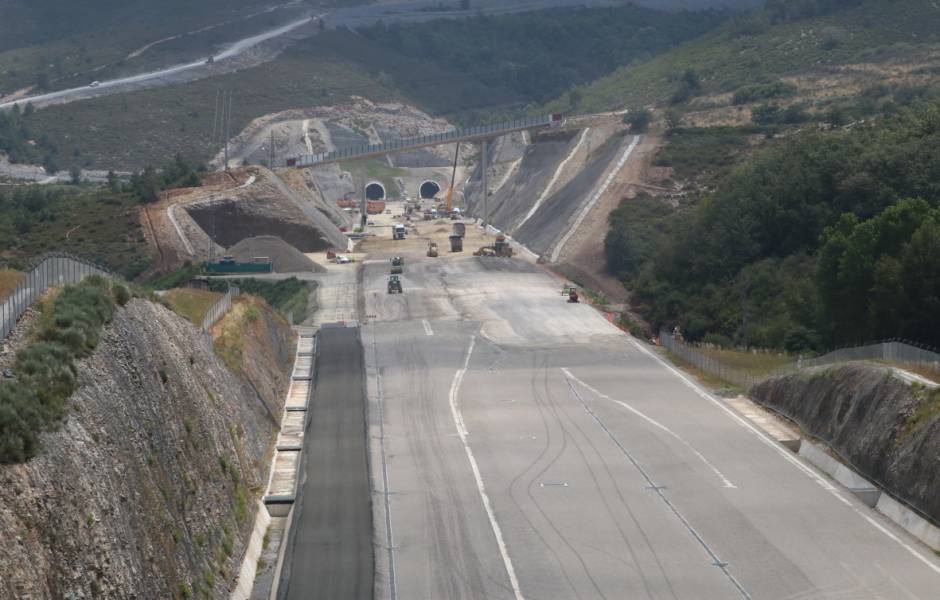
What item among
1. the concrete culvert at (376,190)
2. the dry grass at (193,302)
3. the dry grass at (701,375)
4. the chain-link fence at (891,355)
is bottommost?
the concrete culvert at (376,190)

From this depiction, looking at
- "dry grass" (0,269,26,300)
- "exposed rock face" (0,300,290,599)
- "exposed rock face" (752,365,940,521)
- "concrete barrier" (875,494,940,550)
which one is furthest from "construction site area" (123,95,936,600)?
"dry grass" (0,269,26,300)

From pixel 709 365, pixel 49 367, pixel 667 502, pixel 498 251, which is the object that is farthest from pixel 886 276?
pixel 498 251

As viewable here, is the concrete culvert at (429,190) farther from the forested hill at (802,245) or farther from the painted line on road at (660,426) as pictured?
the painted line on road at (660,426)

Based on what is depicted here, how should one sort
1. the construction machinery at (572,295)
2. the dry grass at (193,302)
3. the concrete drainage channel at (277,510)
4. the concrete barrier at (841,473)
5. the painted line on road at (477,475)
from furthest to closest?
the construction machinery at (572,295), the dry grass at (193,302), the concrete barrier at (841,473), the painted line on road at (477,475), the concrete drainage channel at (277,510)

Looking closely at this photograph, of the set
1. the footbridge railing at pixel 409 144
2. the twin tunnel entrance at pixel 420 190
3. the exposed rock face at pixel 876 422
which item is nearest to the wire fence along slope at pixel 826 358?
the exposed rock face at pixel 876 422

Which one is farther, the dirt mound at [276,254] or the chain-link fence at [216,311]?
the dirt mound at [276,254]

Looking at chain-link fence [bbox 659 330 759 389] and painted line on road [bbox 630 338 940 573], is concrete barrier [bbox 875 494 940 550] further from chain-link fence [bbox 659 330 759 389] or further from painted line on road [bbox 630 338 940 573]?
chain-link fence [bbox 659 330 759 389]

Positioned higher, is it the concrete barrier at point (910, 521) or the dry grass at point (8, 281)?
the dry grass at point (8, 281)
